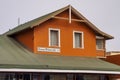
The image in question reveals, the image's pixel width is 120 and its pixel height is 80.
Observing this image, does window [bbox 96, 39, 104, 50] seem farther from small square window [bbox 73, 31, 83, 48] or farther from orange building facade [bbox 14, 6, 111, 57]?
small square window [bbox 73, 31, 83, 48]

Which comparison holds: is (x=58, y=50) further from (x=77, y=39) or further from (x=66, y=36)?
(x=77, y=39)

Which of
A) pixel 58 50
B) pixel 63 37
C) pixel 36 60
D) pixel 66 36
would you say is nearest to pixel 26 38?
pixel 58 50

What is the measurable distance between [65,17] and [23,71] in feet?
24.5

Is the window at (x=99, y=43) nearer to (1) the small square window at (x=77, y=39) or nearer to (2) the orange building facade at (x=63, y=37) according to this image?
(2) the orange building facade at (x=63, y=37)

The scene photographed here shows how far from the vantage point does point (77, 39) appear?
31391 mm

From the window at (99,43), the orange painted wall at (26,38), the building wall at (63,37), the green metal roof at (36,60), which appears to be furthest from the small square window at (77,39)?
the orange painted wall at (26,38)

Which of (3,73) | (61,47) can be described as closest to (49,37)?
(61,47)

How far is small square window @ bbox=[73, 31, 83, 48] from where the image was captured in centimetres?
3118

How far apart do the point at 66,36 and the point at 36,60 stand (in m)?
4.85

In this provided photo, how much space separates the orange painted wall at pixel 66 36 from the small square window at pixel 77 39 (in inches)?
12.0

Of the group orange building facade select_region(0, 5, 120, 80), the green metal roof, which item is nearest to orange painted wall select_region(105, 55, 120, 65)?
orange building facade select_region(0, 5, 120, 80)

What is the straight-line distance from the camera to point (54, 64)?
26281 millimetres

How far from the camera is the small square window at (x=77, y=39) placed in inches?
1228

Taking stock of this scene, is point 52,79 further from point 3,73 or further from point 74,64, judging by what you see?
point 3,73
